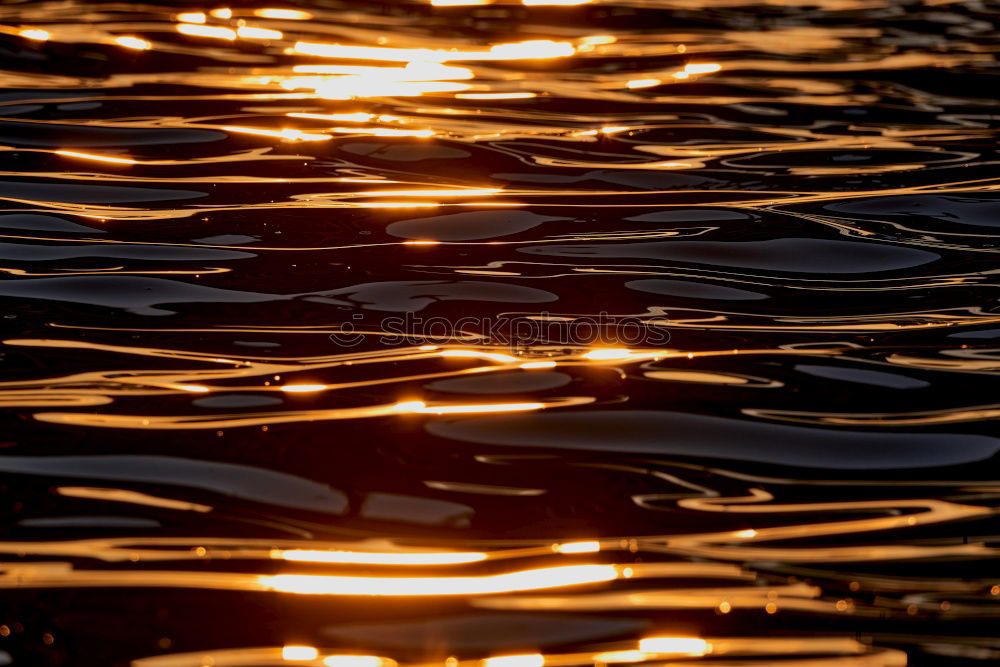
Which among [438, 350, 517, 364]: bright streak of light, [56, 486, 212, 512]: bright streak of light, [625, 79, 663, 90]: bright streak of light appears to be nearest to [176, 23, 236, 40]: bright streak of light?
[625, 79, 663, 90]: bright streak of light

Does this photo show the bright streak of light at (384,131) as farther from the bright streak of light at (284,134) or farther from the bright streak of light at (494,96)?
the bright streak of light at (494,96)

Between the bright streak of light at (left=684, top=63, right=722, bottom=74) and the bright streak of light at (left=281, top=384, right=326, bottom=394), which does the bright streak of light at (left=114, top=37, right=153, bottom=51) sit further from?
the bright streak of light at (left=281, top=384, right=326, bottom=394)

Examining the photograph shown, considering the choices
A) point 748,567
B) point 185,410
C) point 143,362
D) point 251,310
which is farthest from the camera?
point 251,310

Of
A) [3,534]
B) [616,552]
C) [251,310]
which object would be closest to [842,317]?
[616,552]

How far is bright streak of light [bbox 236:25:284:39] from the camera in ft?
10.8

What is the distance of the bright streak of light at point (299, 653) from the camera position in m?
0.92

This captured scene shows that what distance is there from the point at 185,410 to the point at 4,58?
213cm

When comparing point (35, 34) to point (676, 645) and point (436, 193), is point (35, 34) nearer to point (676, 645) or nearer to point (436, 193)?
point (436, 193)

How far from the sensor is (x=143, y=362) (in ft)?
4.71

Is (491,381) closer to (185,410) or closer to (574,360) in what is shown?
(574,360)

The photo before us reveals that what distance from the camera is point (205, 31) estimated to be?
332 centimetres

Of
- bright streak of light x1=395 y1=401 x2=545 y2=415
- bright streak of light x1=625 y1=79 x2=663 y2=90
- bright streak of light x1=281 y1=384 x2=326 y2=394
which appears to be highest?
bright streak of light x1=625 y1=79 x2=663 y2=90

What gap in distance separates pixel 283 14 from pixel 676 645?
3160mm

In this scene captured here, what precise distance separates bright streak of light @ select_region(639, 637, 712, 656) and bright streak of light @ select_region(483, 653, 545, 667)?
0.10m
